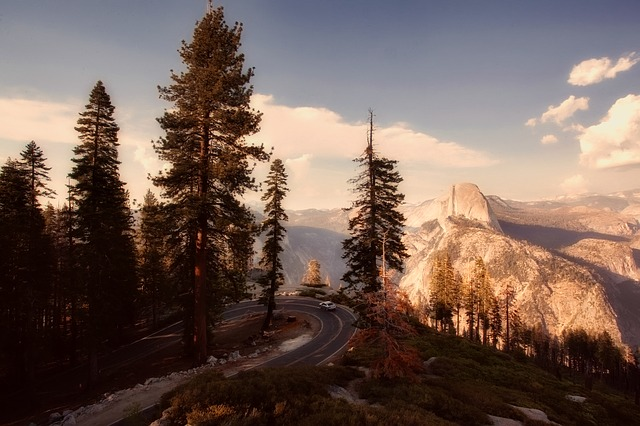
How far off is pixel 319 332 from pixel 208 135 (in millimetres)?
23720

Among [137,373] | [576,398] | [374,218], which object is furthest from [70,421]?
→ [576,398]

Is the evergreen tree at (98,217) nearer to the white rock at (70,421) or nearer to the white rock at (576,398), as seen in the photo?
the white rock at (70,421)

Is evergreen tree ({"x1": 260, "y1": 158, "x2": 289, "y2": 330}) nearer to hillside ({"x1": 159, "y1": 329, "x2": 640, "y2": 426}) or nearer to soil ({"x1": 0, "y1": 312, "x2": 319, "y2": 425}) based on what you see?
soil ({"x1": 0, "y1": 312, "x2": 319, "y2": 425})

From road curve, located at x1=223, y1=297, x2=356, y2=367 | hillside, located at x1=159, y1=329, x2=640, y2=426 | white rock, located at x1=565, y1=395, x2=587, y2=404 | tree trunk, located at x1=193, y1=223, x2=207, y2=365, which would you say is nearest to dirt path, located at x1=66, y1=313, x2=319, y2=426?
road curve, located at x1=223, y1=297, x2=356, y2=367

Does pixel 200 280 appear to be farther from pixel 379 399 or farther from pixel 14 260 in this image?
pixel 14 260

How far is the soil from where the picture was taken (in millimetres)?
20023

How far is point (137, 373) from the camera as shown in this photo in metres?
24.6

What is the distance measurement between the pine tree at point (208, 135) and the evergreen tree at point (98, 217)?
8.50 metres

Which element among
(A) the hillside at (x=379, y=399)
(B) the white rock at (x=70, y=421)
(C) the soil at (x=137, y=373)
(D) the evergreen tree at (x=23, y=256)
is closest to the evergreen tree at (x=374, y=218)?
(A) the hillside at (x=379, y=399)

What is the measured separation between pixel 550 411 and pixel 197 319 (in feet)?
61.9

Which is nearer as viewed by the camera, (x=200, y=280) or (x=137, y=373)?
(x=200, y=280)

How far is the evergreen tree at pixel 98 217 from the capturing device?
883 inches

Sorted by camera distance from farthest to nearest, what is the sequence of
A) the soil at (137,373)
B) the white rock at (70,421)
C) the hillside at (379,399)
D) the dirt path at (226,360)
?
the soil at (137,373) → the dirt path at (226,360) → the white rock at (70,421) → the hillside at (379,399)

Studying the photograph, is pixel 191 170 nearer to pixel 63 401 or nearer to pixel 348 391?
pixel 348 391
